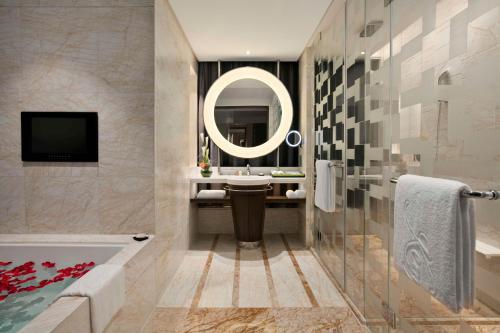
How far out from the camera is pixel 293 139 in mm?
4410

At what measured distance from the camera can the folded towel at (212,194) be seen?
396 cm

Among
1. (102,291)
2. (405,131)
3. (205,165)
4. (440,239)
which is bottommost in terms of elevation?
(102,291)

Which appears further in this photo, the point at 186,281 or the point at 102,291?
the point at 186,281

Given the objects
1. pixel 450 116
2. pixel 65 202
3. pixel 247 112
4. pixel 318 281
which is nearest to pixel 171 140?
pixel 65 202

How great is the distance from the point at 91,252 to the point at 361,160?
2.04m

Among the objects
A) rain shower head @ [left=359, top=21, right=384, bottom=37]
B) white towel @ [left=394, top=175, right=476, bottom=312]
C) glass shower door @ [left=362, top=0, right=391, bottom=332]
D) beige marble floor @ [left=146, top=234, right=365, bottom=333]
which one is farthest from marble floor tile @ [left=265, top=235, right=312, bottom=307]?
rain shower head @ [left=359, top=21, right=384, bottom=37]

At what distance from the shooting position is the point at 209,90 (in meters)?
4.27

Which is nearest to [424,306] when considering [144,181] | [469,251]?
[469,251]

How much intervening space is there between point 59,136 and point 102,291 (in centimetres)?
157

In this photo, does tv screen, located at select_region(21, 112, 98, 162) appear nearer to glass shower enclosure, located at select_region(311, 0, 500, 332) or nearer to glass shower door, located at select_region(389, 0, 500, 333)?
glass shower enclosure, located at select_region(311, 0, 500, 332)

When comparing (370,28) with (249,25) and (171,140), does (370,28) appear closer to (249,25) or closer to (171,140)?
(249,25)

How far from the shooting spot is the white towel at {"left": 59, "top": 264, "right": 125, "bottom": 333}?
1.42 metres

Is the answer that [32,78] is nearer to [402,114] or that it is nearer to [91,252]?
[91,252]

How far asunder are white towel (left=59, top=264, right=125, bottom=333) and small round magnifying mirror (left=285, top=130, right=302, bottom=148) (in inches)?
114
